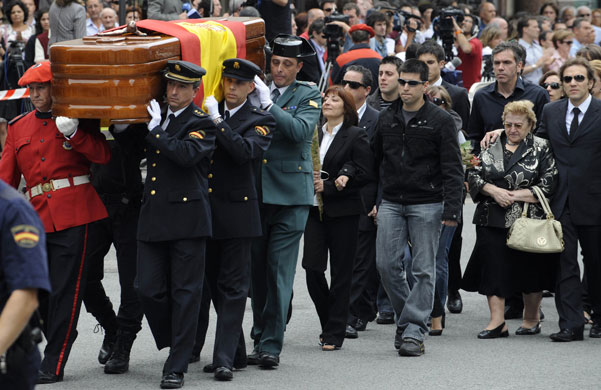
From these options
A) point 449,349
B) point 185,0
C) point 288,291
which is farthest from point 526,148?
point 185,0

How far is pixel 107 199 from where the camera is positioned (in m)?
7.60

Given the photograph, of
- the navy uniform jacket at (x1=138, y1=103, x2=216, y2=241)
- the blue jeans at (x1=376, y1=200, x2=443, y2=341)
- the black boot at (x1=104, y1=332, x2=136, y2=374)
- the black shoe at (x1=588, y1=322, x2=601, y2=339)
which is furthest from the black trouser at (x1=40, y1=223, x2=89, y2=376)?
the black shoe at (x1=588, y1=322, x2=601, y2=339)

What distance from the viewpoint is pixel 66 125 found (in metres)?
7.03

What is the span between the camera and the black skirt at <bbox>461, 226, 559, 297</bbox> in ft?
28.8

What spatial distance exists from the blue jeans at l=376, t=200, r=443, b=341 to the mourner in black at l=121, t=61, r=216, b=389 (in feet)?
5.17

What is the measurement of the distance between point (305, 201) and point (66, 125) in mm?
1630

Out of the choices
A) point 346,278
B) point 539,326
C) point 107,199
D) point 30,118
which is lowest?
point 539,326

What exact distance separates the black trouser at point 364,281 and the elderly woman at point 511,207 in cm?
80

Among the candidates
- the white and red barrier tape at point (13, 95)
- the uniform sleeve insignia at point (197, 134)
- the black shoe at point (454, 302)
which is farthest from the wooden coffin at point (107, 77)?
the white and red barrier tape at point (13, 95)

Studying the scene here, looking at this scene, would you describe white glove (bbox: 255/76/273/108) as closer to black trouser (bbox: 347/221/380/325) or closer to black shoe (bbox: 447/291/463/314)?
black trouser (bbox: 347/221/380/325)

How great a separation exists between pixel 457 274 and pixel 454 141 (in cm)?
194

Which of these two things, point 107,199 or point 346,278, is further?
point 346,278

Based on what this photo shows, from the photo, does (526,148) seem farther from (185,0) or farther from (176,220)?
(185,0)

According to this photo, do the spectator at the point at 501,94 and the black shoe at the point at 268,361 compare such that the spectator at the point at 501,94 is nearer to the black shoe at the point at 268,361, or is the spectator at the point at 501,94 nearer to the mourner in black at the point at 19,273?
the black shoe at the point at 268,361
